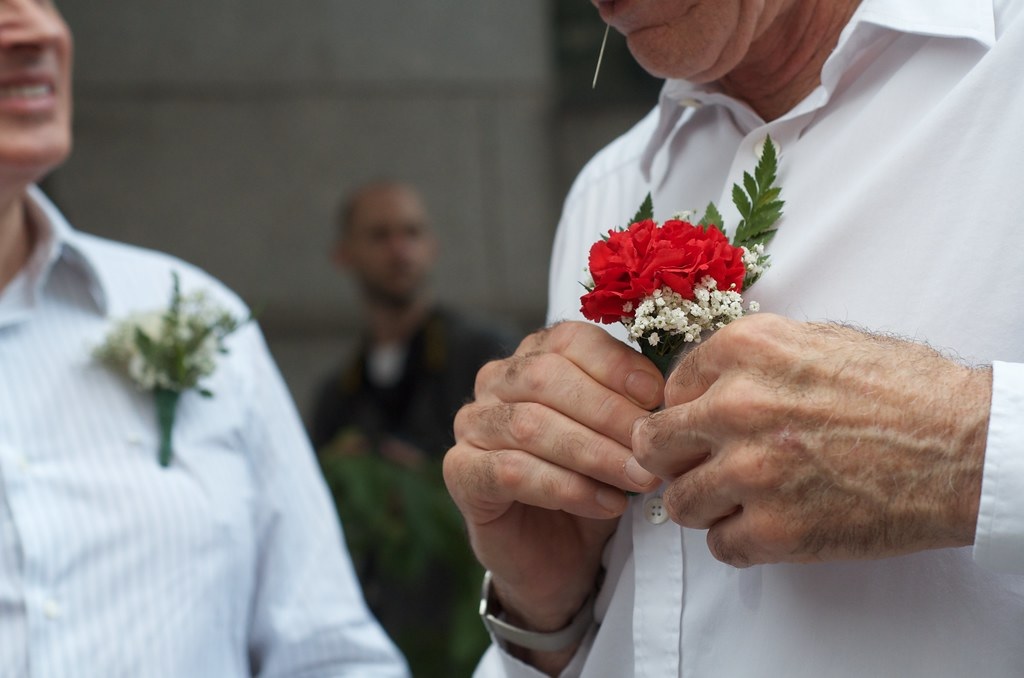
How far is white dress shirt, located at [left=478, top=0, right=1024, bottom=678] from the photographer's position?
1.54 meters

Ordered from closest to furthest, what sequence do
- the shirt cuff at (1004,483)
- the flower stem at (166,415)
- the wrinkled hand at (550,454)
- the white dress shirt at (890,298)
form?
the shirt cuff at (1004,483), the white dress shirt at (890,298), the wrinkled hand at (550,454), the flower stem at (166,415)

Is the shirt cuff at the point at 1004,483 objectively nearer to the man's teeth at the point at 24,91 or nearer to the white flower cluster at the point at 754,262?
the white flower cluster at the point at 754,262

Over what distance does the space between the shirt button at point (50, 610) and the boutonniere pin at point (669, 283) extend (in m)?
1.34

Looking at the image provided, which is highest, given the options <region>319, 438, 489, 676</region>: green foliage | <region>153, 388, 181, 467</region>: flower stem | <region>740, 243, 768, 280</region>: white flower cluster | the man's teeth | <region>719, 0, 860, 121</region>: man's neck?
<region>719, 0, 860, 121</region>: man's neck

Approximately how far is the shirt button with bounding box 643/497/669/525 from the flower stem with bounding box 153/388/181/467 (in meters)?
1.25

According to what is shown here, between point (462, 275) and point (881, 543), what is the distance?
583 centimetres

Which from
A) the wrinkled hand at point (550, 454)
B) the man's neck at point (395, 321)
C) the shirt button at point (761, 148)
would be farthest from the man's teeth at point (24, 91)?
the man's neck at point (395, 321)

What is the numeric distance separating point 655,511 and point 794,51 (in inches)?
29.4

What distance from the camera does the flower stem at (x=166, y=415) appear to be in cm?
264

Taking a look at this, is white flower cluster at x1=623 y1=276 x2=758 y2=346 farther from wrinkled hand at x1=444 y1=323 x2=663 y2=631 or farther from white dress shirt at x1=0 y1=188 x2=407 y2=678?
white dress shirt at x1=0 y1=188 x2=407 y2=678

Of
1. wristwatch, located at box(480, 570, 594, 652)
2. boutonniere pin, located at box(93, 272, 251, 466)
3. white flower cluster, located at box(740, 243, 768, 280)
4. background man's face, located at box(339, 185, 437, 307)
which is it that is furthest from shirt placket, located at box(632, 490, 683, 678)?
background man's face, located at box(339, 185, 437, 307)

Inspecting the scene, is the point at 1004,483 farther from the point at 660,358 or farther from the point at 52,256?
the point at 52,256

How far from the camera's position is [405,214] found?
18.6ft

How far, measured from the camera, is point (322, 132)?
6934 millimetres
